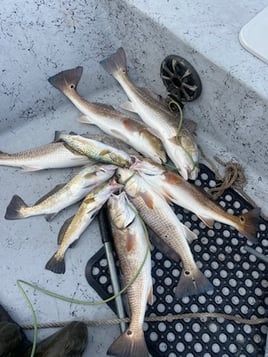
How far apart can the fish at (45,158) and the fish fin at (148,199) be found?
269 millimetres

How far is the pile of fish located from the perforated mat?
0.20ft

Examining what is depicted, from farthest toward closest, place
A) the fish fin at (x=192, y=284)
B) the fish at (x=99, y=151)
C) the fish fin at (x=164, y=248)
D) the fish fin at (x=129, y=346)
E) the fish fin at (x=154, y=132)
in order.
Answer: the fish fin at (x=154, y=132), the fish at (x=99, y=151), the fish fin at (x=164, y=248), the fish fin at (x=192, y=284), the fish fin at (x=129, y=346)

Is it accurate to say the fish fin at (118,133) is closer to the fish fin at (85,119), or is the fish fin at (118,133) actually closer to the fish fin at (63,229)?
the fish fin at (85,119)

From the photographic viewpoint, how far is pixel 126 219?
1.68 meters

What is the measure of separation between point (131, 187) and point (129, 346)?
55cm

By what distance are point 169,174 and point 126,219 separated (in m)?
0.23

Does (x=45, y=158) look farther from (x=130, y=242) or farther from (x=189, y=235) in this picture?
(x=189, y=235)

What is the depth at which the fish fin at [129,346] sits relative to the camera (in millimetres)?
1453

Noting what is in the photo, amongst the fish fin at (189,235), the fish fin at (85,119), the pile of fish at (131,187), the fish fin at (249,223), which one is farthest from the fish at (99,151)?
the fish fin at (249,223)

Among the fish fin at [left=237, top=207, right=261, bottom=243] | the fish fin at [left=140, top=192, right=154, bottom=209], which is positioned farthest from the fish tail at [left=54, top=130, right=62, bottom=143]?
the fish fin at [left=237, top=207, right=261, bottom=243]

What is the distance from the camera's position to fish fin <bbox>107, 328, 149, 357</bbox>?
1453mm

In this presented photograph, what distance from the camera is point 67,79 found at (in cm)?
197

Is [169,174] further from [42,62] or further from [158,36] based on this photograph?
[42,62]

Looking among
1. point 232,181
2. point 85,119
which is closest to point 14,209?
point 85,119
